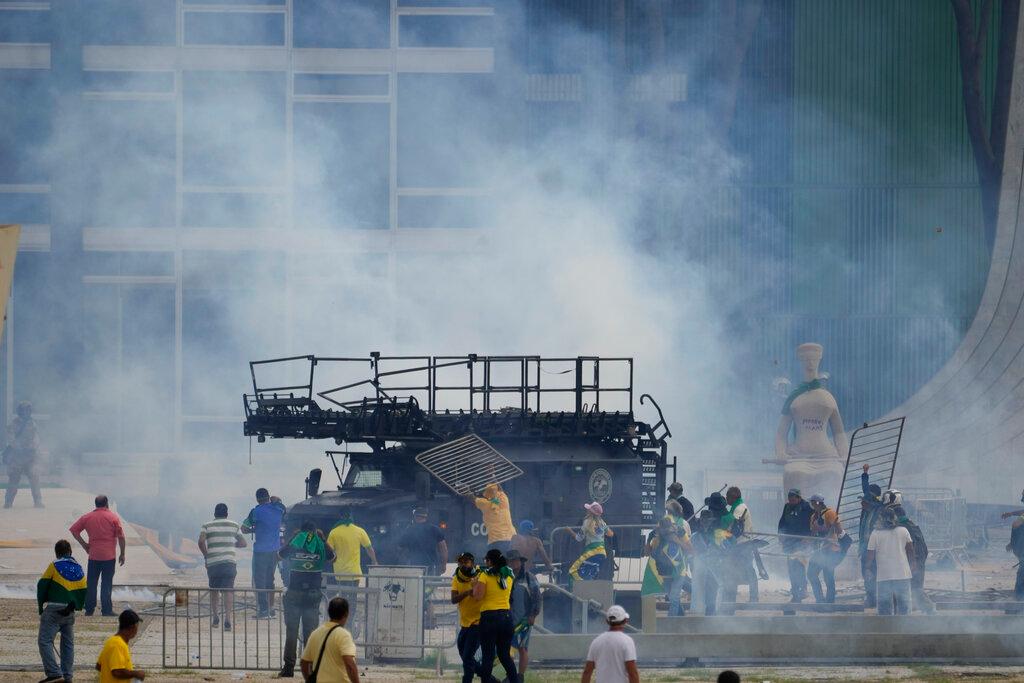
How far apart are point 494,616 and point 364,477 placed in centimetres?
816

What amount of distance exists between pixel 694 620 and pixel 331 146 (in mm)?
20090

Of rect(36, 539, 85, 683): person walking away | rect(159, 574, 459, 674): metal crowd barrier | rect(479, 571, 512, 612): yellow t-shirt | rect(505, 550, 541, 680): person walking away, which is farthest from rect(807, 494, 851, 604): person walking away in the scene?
rect(36, 539, 85, 683): person walking away

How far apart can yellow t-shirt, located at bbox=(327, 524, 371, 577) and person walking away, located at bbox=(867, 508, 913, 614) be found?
522 cm

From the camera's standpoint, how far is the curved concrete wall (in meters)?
29.9

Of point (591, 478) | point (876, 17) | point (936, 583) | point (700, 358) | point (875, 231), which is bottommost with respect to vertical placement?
point (936, 583)

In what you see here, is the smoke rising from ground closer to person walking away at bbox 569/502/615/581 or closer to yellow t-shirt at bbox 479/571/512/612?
person walking away at bbox 569/502/615/581

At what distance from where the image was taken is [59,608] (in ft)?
39.1

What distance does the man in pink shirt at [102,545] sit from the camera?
1611 cm

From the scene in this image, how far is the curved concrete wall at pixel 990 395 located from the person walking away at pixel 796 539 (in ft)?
42.4

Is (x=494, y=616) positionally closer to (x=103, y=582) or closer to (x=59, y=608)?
(x=59, y=608)

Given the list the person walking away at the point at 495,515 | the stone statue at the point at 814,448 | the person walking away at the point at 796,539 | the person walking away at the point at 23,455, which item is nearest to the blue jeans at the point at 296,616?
the person walking away at the point at 495,515

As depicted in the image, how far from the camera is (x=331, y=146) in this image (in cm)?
3325

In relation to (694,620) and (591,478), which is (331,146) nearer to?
(591,478)

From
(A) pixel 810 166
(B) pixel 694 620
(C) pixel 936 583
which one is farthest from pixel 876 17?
(B) pixel 694 620
